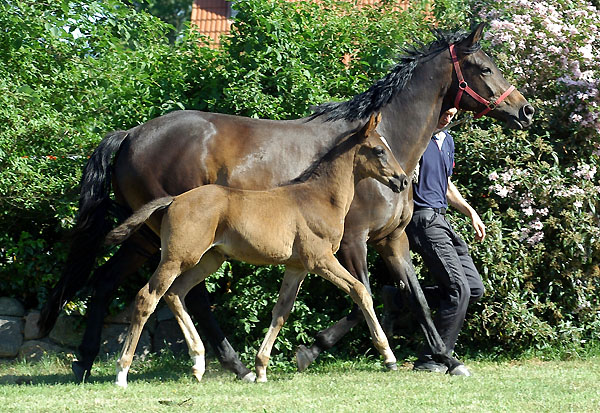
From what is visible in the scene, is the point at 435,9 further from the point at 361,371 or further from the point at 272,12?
the point at 361,371

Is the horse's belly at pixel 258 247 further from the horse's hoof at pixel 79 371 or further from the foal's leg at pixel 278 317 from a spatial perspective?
the horse's hoof at pixel 79 371

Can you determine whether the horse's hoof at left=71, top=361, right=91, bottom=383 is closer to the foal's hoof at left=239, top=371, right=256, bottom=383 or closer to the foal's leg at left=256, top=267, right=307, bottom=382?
the foal's hoof at left=239, top=371, right=256, bottom=383

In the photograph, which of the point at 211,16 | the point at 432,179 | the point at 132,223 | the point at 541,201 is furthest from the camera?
the point at 211,16

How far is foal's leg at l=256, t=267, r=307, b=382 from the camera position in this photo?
21.3 ft

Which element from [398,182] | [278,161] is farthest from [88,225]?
[398,182]

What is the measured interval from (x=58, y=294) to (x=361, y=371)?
8.85 ft

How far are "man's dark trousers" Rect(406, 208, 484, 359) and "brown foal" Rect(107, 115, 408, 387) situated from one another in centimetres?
100

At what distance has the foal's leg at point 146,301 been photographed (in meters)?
6.01

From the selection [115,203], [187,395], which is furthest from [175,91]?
[187,395]

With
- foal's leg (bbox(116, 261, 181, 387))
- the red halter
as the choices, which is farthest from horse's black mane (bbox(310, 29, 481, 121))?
foal's leg (bbox(116, 261, 181, 387))

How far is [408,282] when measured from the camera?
7.25 m

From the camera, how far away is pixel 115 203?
23.3 ft

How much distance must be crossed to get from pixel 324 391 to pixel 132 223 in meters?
1.79

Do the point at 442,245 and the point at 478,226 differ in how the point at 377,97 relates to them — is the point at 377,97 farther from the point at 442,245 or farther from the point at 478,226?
the point at 478,226
